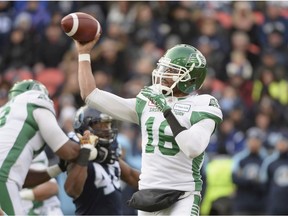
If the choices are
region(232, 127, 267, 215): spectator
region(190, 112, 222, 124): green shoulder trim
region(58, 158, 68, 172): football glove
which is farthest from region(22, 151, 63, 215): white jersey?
region(232, 127, 267, 215): spectator

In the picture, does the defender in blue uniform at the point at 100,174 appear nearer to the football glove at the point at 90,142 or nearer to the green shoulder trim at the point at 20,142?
the football glove at the point at 90,142

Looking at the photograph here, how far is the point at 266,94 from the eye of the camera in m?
14.7

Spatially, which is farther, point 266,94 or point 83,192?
point 266,94

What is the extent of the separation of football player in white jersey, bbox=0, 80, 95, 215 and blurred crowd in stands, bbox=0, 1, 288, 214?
535 centimetres

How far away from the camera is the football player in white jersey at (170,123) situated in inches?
249

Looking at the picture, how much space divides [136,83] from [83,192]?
6859mm

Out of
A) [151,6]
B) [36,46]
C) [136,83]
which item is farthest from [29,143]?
[151,6]

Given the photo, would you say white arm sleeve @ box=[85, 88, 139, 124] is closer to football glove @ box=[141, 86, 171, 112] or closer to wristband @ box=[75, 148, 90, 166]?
football glove @ box=[141, 86, 171, 112]

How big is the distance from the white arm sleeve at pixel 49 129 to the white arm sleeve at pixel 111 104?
542 millimetres

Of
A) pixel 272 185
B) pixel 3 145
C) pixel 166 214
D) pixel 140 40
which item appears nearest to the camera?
pixel 166 214

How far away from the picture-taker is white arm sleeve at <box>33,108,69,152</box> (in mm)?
7078

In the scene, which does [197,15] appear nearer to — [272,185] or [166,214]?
[272,185]

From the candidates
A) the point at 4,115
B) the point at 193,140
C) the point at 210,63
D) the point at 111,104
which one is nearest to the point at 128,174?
the point at 4,115

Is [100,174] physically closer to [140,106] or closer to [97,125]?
[97,125]
